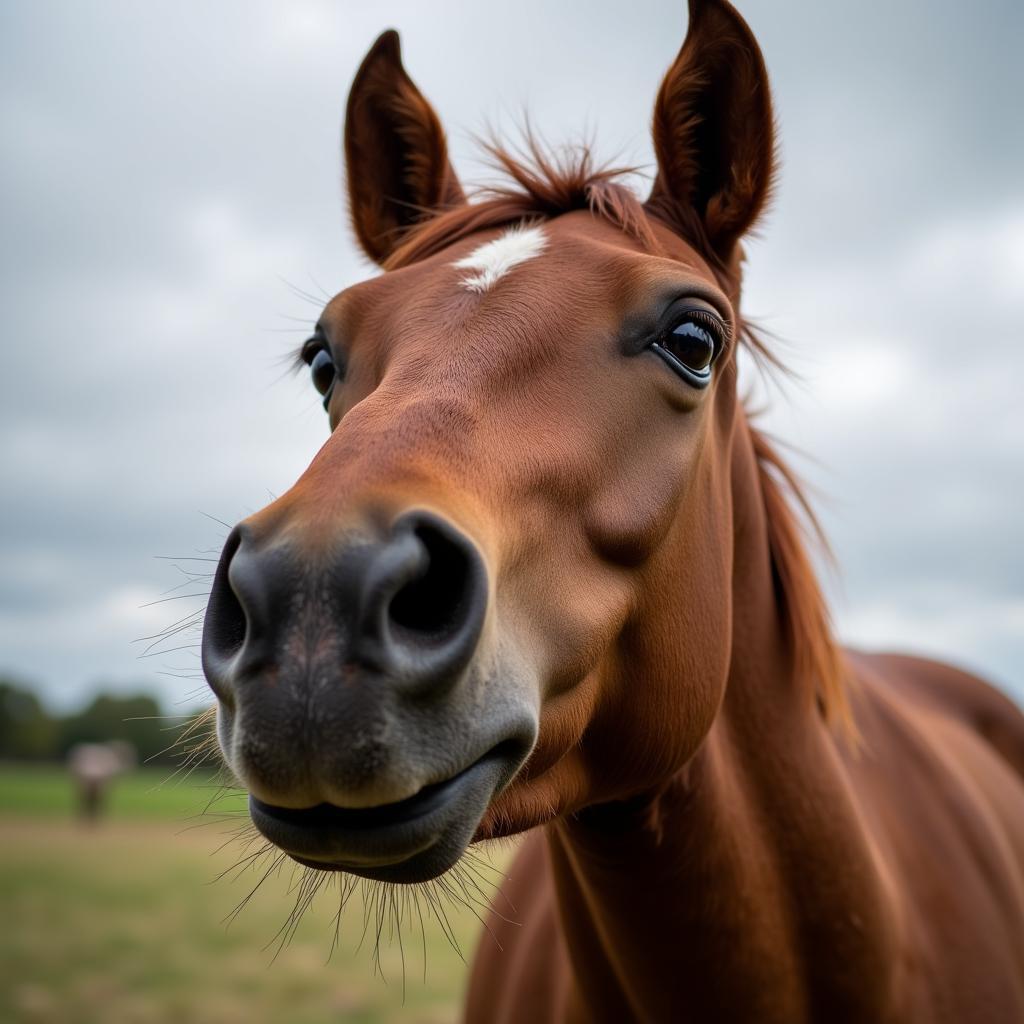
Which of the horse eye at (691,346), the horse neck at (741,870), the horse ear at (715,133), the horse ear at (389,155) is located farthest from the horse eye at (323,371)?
the horse neck at (741,870)

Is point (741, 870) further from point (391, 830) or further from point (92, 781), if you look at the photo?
point (92, 781)

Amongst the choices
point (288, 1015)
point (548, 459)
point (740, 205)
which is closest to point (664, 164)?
point (740, 205)

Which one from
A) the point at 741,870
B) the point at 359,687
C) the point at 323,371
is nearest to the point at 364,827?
the point at 359,687

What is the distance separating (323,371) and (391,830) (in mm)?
1448

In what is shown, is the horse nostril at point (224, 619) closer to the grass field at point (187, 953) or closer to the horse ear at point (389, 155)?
the grass field at point (187, 953)

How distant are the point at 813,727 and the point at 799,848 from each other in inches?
14.3

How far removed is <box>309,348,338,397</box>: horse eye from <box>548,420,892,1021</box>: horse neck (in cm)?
123

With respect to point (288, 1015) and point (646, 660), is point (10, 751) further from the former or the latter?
point (646, 660)

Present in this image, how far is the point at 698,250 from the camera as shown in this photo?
2.50 m

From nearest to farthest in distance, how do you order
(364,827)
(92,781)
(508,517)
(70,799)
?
(364,827) → (508,517) → (92,781) → (70,799)

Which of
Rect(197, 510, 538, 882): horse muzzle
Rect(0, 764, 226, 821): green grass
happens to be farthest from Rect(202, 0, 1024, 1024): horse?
Rect(0, 764, 226, 821): green grass

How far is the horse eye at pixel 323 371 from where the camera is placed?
237 centimetres

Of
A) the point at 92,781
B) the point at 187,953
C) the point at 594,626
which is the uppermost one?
the point at 594,626

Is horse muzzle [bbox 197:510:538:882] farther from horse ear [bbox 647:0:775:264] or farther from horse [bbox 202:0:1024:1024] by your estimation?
horse ear [bbox 647:0:775:264]
